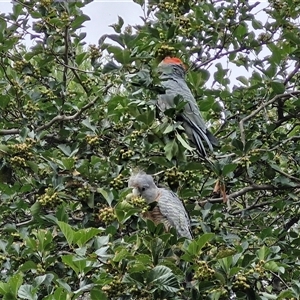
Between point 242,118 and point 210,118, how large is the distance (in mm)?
183

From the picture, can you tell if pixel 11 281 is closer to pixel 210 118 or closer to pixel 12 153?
pixel 12 153

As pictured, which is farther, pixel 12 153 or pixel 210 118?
pixel 210 118

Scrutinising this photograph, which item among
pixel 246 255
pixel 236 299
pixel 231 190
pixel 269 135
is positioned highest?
pixel 269 135

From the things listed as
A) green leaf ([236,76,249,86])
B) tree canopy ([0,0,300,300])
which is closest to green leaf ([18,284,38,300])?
tree canopy ([0,0,300,300])

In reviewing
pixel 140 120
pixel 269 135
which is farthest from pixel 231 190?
pixel 140 120

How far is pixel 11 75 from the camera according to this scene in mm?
2473

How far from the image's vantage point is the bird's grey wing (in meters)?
2.18

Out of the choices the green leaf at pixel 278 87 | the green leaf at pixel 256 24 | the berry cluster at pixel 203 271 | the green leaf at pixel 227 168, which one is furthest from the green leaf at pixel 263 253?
the green leaf at pixel 256 24

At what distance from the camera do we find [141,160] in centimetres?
203

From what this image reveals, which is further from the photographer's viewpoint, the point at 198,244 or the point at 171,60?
the point at 171,60

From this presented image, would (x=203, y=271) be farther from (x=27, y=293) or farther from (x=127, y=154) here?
(x=127, y=154)

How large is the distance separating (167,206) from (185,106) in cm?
39

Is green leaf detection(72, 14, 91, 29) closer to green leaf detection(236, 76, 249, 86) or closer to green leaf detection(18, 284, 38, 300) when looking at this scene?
green leaf detection(236, 76, 249, 86)

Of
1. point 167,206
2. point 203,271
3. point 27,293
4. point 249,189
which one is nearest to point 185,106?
point 167,206
